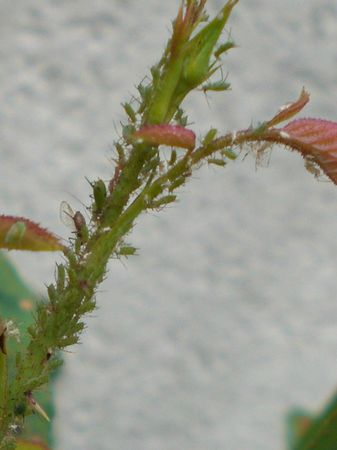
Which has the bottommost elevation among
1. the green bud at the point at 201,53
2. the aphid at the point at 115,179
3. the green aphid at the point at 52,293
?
the green aphid at the point at 52,293

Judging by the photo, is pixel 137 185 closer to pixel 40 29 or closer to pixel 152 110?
pixel 152 110

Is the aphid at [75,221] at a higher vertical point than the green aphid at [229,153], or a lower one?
lower

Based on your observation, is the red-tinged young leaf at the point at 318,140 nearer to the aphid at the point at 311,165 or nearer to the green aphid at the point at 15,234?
the aphid at the point at 311,165

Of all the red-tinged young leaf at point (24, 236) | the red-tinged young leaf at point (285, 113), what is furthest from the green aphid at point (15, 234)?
the red-tinged young leaf at point (285, 113)

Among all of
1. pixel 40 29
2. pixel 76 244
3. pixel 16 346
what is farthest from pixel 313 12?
pixel 76 244

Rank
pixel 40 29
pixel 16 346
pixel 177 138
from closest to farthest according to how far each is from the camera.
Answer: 1. pixel 177 138
2. pixel 16 346
3. pixel 40 29
